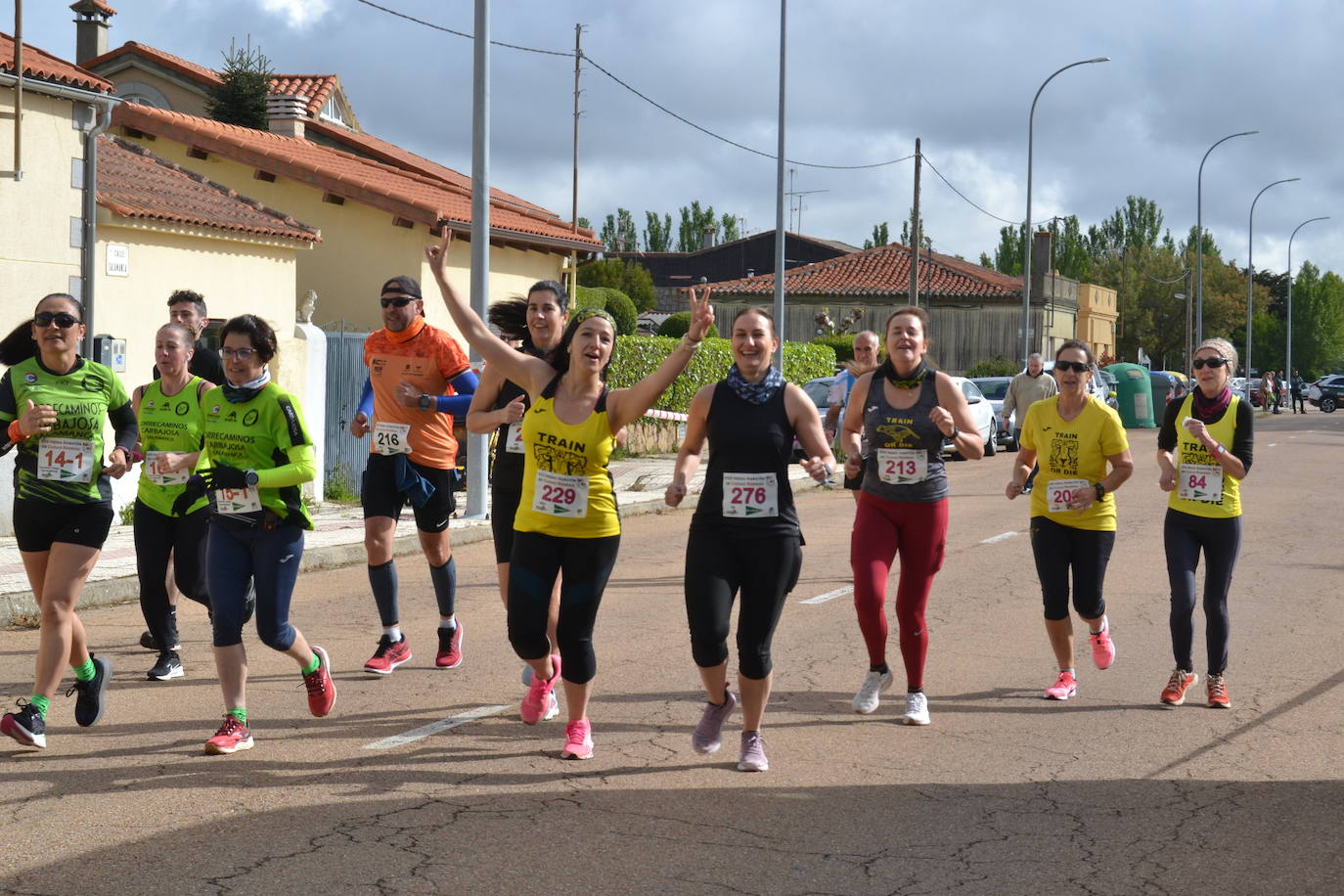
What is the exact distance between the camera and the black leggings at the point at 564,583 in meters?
6.14

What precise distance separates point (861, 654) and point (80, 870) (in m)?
4.94

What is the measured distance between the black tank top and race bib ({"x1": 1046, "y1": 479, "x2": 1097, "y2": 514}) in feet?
6.45

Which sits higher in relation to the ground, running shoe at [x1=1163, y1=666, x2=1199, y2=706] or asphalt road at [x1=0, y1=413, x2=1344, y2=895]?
running shoe at [x1=1163, y1=666, x2=1199, y2=706]

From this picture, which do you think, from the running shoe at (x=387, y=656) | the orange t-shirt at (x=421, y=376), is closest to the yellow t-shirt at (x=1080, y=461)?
the orange t-shirt at (x=421, y=376)

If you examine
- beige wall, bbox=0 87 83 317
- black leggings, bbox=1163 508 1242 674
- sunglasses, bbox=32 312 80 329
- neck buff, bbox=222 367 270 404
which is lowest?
black leggings, bbox=1163 508 1242 674

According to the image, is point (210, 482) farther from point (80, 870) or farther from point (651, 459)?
point (651, 459)

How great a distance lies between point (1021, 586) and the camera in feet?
38.4

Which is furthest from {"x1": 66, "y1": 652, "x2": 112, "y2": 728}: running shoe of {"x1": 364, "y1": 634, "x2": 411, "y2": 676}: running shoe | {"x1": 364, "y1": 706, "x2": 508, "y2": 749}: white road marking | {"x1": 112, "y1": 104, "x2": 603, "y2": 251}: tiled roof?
{"x1": 112, "y1": 104, "x2": 603, "y2": 251}: tiled roof

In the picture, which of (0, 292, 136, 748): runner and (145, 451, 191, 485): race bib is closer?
(0, 292, 136, 748): runner

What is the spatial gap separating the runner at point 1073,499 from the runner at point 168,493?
398 cm

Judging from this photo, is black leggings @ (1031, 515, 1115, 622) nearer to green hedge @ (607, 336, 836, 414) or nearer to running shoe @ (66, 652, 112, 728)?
running shoe @ (66, 652, 112, 728)

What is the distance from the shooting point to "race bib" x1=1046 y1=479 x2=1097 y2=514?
7.52m

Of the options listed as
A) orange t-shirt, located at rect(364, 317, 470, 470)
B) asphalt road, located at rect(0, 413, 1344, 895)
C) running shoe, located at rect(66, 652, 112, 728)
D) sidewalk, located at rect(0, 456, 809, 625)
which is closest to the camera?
asphalt road, located at rect(0, 413, 1344, 895)

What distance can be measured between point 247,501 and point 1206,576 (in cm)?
448
